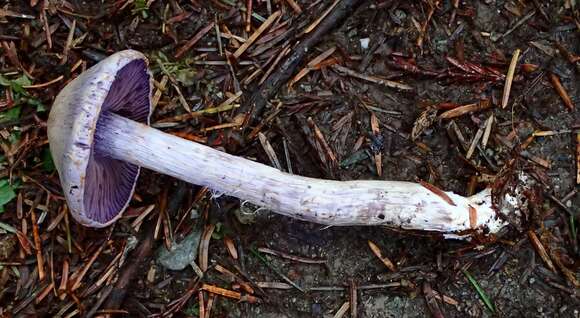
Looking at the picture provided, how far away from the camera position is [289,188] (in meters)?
2.73

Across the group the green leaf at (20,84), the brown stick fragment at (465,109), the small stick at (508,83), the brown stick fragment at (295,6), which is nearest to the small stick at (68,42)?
the green leaf at (20,84)

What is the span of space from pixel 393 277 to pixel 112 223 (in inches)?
55.7

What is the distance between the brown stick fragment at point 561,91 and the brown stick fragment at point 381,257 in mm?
1218

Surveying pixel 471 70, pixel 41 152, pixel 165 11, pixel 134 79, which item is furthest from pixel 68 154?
pixel 471 70

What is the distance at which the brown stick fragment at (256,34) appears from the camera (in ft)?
10.2

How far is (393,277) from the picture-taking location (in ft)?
9.78

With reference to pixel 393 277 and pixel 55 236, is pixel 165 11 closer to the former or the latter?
pixel 55 236

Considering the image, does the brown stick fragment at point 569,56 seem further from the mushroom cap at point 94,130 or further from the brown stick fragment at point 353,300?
the mushroom cap at point 94,130

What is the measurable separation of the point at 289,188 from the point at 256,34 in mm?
889

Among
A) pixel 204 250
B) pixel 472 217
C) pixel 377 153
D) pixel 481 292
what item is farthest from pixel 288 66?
pixel 481 292

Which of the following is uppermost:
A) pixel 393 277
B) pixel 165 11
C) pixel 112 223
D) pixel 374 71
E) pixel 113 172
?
pixel 165 11

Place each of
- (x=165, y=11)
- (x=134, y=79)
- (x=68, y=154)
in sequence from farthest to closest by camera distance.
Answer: (x=165, y=11)
(x=134, y=79)
(x=68, y=154)

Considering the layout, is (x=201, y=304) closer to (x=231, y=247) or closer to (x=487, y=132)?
(x=231, y=247)

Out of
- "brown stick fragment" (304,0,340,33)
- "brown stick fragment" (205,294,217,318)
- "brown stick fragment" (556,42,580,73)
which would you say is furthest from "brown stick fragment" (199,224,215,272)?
"brown stick fragment" (556,42,580,73)
